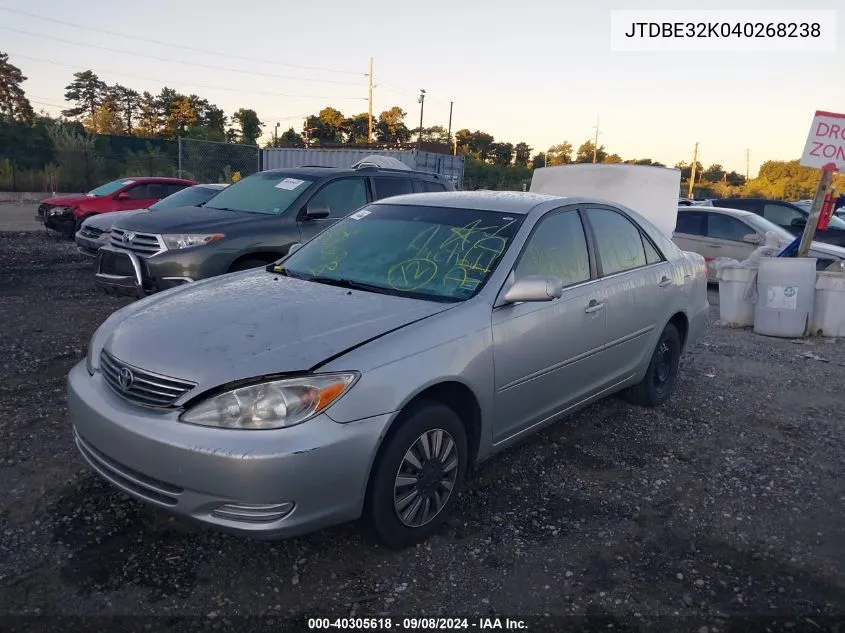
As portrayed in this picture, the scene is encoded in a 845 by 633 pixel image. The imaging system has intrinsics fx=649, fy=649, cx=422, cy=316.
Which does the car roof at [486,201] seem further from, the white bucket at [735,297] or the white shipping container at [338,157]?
the white shipping container at [338,157]

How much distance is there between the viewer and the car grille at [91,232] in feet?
31.9

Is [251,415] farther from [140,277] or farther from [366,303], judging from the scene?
[140,277]

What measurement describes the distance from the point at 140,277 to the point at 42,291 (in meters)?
3.37

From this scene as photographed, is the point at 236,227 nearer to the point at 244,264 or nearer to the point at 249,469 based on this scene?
the point at 244,264

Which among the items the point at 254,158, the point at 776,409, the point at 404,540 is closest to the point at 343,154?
the point at 254,158

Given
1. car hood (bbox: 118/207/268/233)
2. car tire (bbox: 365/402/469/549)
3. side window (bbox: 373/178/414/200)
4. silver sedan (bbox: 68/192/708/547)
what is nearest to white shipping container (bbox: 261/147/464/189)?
side window (bbox: 373/178/414/200)

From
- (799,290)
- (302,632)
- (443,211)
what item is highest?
(443,211)

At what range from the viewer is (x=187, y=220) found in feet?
21.4

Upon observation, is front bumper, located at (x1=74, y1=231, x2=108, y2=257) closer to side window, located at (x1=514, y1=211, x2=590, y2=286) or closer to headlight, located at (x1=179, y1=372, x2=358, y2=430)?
side window, located at (x1=514, y1=211, x2=590, y2=286)

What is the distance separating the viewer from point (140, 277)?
5938 mm

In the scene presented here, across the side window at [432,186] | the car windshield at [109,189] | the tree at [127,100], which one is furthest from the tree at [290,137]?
the side window at [432,186]

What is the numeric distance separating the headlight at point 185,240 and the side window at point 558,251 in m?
3.61

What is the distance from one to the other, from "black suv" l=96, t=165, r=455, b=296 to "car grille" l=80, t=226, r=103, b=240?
3263 millimetres

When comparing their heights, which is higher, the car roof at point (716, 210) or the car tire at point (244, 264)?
the car roof at point (716, 210)
